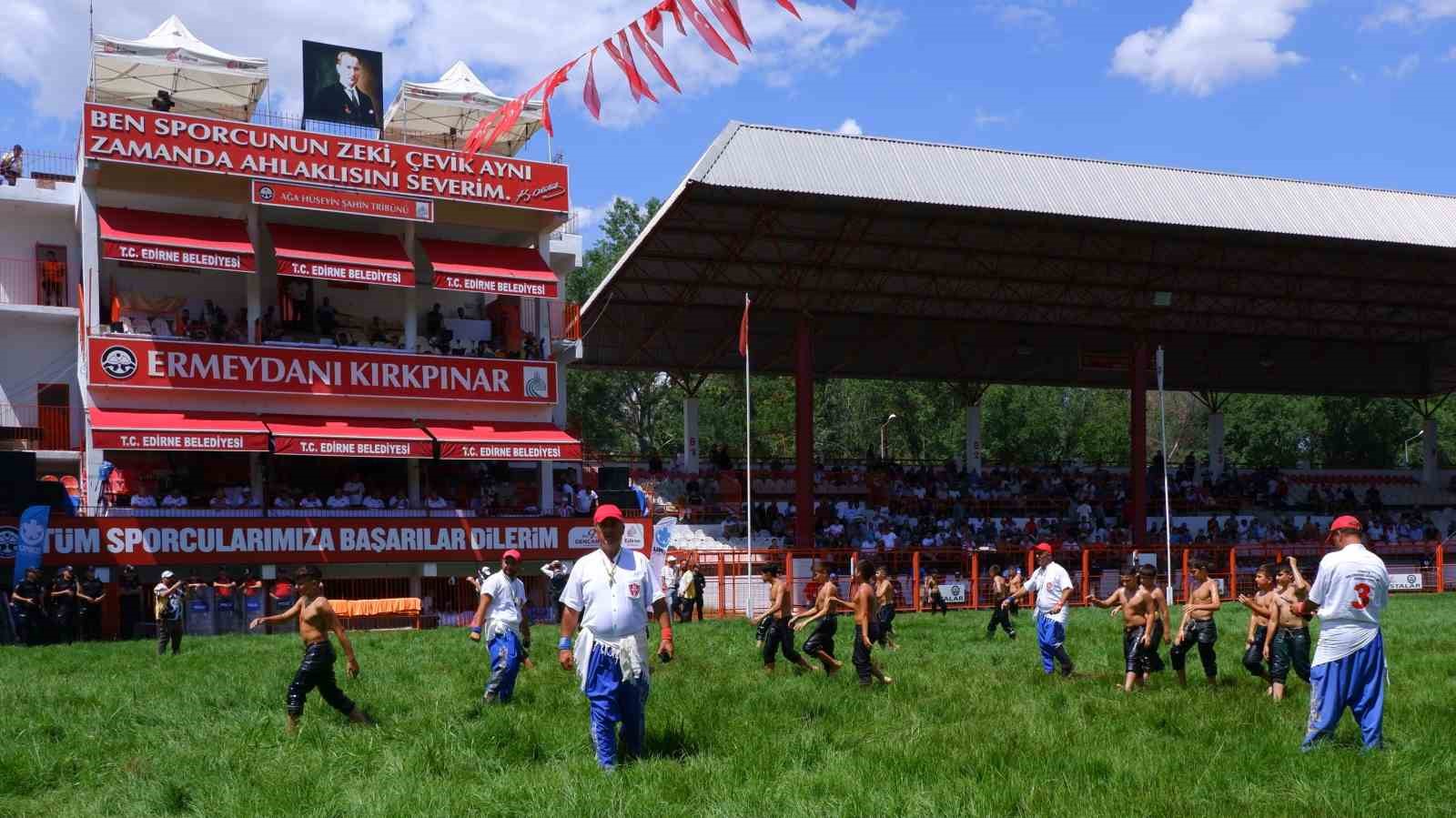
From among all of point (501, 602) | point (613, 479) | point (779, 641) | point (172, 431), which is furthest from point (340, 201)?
point (501, 602)

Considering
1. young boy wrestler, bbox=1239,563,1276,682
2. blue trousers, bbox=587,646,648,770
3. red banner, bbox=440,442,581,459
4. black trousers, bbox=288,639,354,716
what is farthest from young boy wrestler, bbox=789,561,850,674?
red banner, bbox=440,442,581,459

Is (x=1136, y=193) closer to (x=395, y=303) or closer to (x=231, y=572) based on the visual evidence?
(x=395, y=303)

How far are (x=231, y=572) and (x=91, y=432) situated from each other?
4.27 metres

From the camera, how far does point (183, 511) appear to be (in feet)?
101

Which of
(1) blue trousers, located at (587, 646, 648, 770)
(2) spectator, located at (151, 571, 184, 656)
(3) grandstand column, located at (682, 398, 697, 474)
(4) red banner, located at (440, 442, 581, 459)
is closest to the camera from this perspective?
(1) blue trousers, located at (587, 646, 648, 770)

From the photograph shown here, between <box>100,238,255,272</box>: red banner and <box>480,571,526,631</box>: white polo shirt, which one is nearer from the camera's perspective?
<box>480,571,526,631</box>: white polo shirt

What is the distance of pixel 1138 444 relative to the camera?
41938 mm

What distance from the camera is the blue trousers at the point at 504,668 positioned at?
1353 cm

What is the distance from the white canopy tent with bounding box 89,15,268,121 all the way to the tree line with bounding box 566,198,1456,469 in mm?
37663

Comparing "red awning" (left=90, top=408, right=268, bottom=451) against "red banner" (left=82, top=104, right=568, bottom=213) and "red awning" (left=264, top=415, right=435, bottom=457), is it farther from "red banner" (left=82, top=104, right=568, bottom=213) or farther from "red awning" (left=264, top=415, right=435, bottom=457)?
"red banner" (left=82, top=104, right=568, bottom=213)

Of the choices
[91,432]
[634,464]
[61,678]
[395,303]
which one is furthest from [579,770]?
[634,464]

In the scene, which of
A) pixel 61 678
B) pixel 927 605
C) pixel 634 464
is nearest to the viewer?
pixel 61 678

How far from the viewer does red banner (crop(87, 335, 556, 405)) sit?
3106 cm

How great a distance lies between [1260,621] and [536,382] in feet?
78.9
